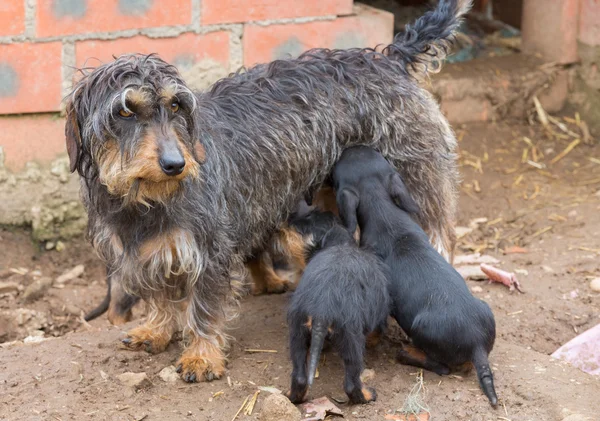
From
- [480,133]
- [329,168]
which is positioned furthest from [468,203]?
[329,168]

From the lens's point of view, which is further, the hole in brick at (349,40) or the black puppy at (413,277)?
the hole in brick at (349,40)

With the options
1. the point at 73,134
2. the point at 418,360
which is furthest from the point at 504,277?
the point at 73,134

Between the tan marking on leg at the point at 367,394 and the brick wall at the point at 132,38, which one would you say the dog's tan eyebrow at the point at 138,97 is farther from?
the brick wall at the point at 132,38

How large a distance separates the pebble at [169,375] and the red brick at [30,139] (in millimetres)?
2522

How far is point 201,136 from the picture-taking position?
4844 mm

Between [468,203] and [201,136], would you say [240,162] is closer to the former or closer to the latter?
[201,136]

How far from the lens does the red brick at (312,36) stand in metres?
6.95

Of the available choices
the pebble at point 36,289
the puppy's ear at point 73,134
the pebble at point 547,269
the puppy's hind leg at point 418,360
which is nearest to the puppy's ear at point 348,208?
the puppy's hind leg at point 418,360

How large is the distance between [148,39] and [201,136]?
2.16m

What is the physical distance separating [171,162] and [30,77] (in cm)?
282

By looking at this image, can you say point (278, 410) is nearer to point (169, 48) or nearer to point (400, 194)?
point (400, 194)

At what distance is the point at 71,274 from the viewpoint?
691cm

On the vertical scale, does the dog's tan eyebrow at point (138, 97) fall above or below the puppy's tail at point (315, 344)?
above

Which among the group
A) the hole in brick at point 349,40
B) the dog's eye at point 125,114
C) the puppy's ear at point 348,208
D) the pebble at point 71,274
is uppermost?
the hole in brick at point 349,40
